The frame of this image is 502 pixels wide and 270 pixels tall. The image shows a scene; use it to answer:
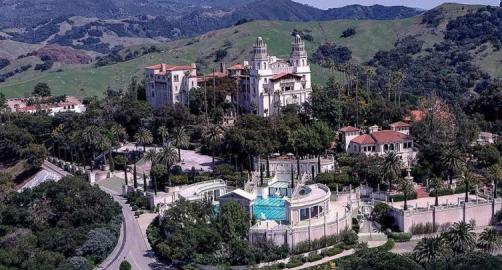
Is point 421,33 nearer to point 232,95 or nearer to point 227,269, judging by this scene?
point 232,95

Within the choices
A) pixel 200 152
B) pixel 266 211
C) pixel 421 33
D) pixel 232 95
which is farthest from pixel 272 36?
pixel 266 211

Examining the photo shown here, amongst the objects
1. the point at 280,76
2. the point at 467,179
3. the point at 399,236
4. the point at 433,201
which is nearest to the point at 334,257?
the point at 399,236

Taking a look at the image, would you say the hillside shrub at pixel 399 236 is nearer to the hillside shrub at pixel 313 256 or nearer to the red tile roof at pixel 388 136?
the hillside shrub at pixel 313 256

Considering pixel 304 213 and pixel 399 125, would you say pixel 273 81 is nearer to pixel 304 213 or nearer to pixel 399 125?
pixel 399 125

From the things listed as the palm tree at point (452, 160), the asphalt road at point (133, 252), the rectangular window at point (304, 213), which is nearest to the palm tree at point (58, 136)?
the asphalt road at point (133, 252)

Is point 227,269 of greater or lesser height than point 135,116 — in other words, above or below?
below

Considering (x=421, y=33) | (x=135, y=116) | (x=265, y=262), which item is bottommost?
(x=265, y=262)

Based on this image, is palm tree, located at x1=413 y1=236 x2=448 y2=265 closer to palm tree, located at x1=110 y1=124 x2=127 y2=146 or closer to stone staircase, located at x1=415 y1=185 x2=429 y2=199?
stone staircase, located at x1=415 y1=185 x2=429 y2=199

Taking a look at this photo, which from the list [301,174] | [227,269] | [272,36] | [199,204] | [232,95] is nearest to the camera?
[227,269]
